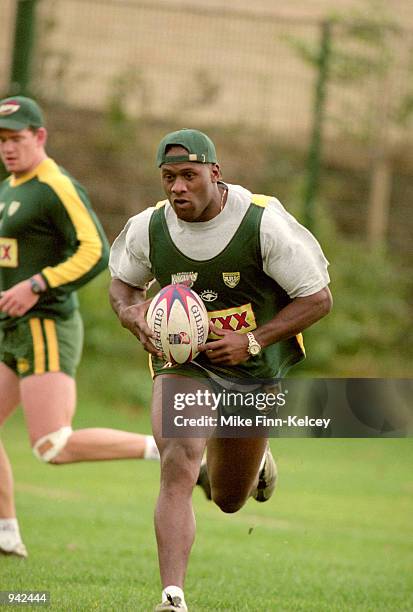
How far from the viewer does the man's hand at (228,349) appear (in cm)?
525

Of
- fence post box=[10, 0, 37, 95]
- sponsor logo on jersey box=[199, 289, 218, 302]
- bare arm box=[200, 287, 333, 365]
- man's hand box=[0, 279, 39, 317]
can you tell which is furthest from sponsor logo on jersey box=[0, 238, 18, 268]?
fence post box=[10, 0, 37, 95]

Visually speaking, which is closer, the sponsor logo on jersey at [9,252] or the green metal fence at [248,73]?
the sponsor logo on jersey at [9,252]

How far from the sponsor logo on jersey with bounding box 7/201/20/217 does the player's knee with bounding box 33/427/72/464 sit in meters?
1.30

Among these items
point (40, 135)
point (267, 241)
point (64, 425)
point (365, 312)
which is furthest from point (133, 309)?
point (365, 312)

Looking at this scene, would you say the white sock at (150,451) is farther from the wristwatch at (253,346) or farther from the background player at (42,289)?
the wristwatch at (253,346)

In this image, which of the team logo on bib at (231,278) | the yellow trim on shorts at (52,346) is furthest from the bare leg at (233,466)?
the yellow trim on shorts at (52,346)

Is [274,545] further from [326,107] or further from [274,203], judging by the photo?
[326,107]

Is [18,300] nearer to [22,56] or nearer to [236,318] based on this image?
[236,318]

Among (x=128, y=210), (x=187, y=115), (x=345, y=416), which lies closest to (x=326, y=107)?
(x=187, y=115)

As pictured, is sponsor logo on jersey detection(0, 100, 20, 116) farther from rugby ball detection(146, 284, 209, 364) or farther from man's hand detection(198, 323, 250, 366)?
man's hand detection(198, 323, 250, 366)

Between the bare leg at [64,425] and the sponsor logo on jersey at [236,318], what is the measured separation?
6.41ft

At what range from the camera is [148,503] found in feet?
30.6

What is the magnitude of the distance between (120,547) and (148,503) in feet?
6.57

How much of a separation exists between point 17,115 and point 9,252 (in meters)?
0.81
